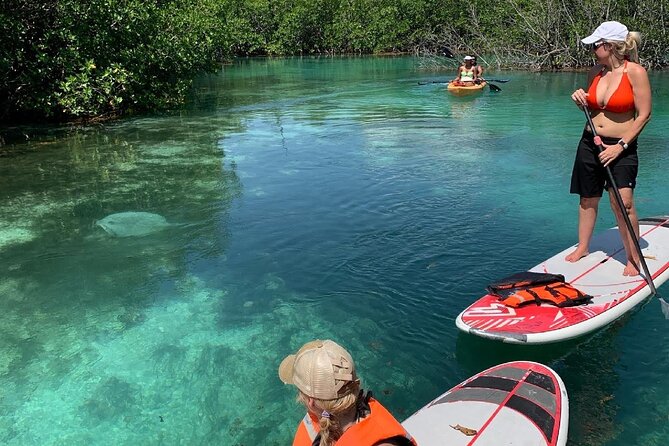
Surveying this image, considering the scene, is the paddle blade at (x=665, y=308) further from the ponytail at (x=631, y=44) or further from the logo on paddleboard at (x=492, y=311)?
the ponytail at (x=631, y=44)

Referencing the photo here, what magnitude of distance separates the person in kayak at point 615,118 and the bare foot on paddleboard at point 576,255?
23cm

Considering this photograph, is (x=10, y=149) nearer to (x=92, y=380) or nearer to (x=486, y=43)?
(x=92, y=380)

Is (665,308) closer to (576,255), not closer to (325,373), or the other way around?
(576,255)

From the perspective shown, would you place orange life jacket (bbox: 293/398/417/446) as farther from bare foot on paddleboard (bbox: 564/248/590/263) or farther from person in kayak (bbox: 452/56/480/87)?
person in kayak (bbox: 452/56/480/87)

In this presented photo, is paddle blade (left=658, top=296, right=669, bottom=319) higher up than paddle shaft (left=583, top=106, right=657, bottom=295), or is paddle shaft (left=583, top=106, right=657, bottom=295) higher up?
paddle shaft (left=583, top=106, right=657, bottom=295)

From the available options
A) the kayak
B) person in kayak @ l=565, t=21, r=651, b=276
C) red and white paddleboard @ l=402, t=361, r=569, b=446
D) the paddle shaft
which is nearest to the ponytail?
person in kayak @ l=565, t=21, r=651, b=276

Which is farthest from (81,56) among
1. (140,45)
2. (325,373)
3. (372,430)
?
(372,430)

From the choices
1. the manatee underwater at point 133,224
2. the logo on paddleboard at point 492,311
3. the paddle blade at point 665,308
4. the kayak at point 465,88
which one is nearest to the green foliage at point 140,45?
the manatee underwater at point 133,224

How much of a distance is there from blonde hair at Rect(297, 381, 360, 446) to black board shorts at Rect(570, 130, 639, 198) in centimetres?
352

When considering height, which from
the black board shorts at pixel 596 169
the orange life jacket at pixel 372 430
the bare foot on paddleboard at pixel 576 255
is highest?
the black board shorts at pixel 596 169

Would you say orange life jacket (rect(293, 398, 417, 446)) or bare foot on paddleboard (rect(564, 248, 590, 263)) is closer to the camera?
orange life jacket (rect(293, 398, 417, 446))

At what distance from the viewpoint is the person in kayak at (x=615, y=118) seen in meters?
4.49

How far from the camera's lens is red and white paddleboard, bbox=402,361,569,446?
3.08m

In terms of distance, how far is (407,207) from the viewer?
26.0ft
